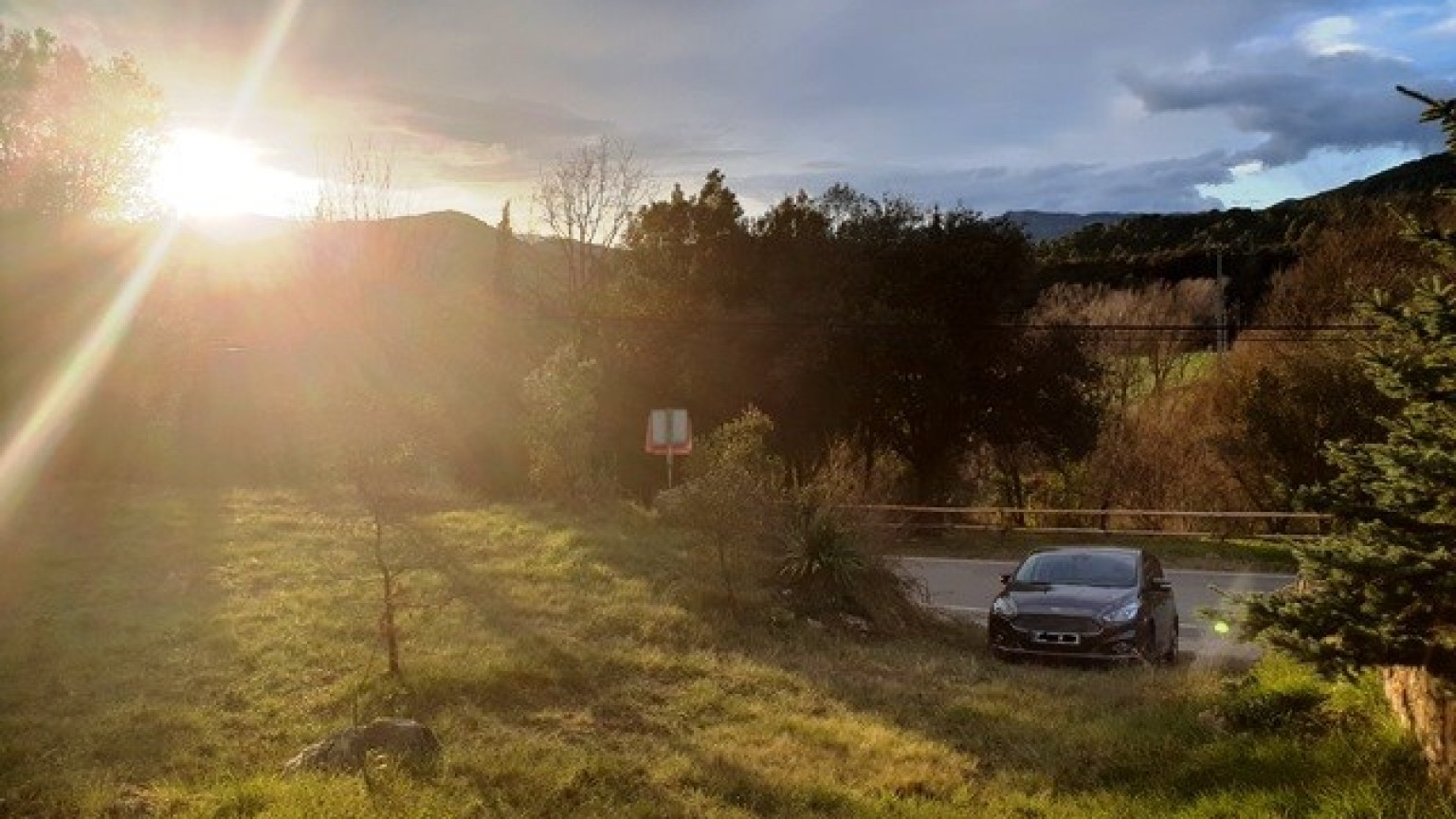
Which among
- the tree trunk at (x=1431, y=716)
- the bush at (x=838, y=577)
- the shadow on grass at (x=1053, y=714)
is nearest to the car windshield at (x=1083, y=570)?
the shadow on grass at (x=1053, y=714)

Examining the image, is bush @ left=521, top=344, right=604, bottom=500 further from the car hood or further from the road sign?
the car hood

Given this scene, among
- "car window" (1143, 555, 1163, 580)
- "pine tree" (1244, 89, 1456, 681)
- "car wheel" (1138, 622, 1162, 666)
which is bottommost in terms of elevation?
"car wheel" (1138, 622, 1162, 666)

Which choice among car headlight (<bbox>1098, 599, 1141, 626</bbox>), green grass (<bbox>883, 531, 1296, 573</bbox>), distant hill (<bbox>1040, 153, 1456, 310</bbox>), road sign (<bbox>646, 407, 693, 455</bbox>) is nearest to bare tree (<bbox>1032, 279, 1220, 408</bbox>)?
distant hill (<bbox>1040, 153, 1456, 310</bbox>)

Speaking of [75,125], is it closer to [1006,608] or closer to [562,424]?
[562,424]

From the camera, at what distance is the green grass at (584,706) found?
761 centimetres

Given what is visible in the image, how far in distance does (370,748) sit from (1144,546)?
68.2 feet

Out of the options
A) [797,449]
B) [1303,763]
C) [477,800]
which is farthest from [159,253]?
[1303,763]

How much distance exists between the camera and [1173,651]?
15.6 meters

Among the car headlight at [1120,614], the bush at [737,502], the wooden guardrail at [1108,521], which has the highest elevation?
the bush at [737,502]

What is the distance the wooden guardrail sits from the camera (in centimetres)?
2672

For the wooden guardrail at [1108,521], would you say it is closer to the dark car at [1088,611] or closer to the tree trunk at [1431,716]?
the dark car at [1088,611]

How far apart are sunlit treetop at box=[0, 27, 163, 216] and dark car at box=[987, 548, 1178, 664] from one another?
1577 cm

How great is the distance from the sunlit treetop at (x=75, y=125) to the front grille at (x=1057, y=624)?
15.9m

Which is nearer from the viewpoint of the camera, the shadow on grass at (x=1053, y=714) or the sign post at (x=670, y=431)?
the shadow on grass at (x=1053, y=714)
